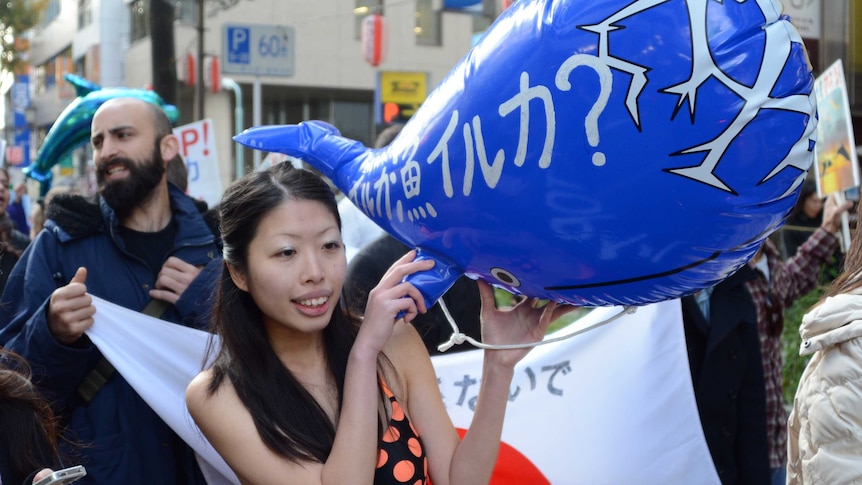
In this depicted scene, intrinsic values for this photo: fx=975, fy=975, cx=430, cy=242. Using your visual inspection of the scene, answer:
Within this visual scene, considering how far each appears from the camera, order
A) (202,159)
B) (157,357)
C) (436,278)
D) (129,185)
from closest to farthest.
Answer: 1. (436,278)
2. (157,357)
3. (129,185)
4. (202,159)

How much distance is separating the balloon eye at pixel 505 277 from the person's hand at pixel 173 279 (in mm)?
1256

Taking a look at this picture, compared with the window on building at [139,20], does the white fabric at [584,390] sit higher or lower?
higher

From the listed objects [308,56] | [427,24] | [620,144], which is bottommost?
[308,56]

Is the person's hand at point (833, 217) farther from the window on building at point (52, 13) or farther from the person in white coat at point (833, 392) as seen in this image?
the window on building at point (52, 13)

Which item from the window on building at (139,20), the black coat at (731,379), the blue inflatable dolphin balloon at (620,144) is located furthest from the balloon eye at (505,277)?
the window on building at (139,20)

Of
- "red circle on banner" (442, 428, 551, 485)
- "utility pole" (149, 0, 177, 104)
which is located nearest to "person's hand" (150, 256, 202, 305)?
"red circle on banner" (442, 428, 551, 485)

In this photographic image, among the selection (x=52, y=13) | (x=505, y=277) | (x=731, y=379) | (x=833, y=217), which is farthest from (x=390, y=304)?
(x=52, y=13)

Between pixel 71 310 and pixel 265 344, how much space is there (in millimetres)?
684

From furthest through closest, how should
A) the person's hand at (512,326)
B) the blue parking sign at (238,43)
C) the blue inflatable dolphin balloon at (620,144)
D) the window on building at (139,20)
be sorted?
the window on building at (139,20), the blue parking sign at (238,43), the person's hand at (512,326), the blue inflatable dolphin balloon at (620,144)

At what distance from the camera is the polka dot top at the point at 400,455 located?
1.96 metres

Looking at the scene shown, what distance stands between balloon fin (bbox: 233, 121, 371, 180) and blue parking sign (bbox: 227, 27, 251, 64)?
851cm

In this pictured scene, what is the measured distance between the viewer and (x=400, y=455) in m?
1.99

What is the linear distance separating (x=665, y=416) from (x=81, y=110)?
8.36ft

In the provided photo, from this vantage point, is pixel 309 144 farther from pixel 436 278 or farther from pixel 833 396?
pixel 833 396
